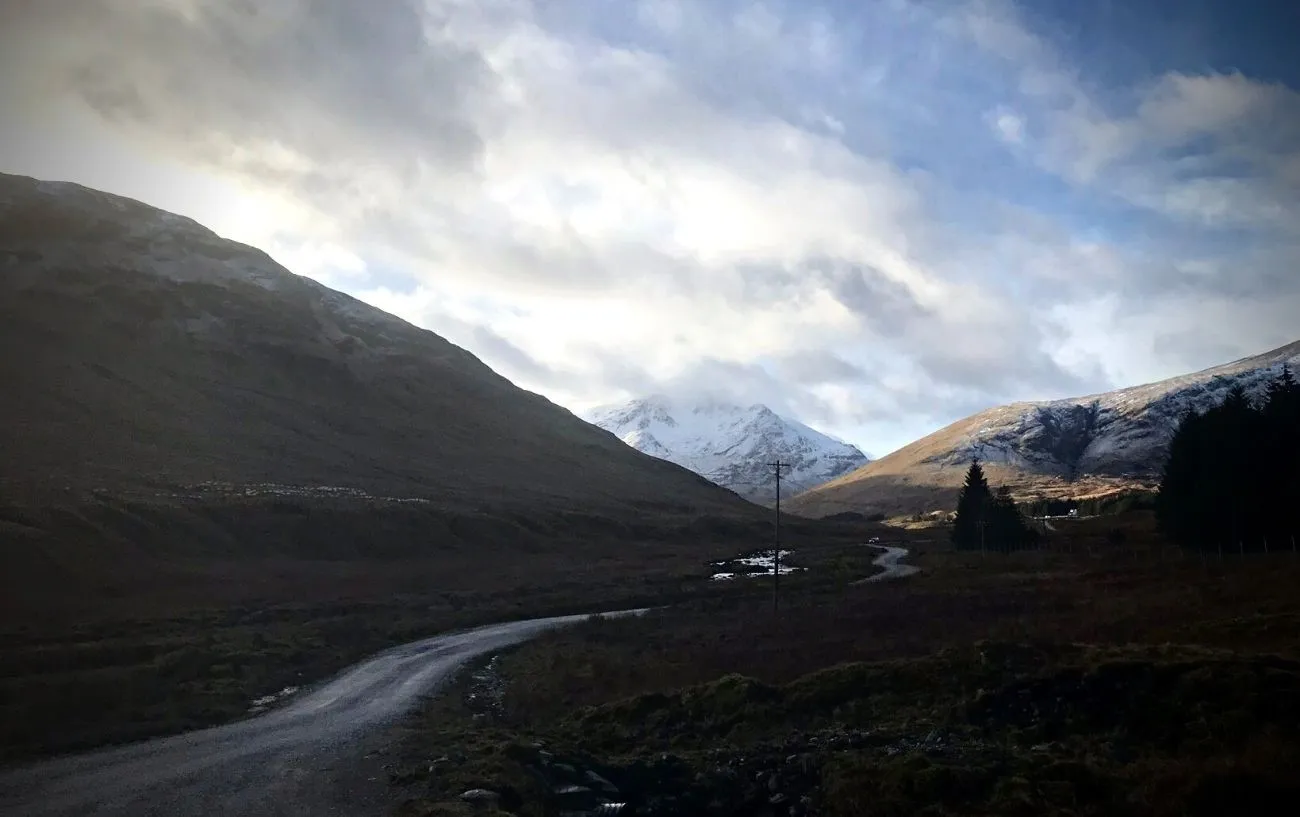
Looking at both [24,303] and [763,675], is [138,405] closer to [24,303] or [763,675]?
[24,303]

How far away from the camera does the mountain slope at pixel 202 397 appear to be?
104250mm

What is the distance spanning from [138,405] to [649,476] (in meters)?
114

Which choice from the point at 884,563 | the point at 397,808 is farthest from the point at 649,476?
the point at 397,808

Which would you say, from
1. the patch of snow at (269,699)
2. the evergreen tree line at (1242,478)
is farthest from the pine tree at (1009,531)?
the patch of snow at (269,699)

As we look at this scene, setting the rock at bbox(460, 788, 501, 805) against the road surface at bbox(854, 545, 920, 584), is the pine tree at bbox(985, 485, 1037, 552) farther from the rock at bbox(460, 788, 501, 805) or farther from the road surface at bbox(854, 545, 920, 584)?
the rock at bbox(460, 788, 501, 805)

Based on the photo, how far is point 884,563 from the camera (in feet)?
319

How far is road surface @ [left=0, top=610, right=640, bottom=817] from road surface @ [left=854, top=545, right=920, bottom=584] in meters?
56.0

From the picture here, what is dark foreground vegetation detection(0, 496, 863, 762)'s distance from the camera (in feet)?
90.2

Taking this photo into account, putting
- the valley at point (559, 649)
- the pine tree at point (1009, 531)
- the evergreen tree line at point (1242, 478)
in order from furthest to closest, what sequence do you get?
the pine tree at point (1009, 531)
the evergreen tree line at point (1242, 478)
the valley at point (559, 649)

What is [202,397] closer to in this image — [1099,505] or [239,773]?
[239,773]

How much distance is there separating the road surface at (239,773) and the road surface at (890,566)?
56033mm

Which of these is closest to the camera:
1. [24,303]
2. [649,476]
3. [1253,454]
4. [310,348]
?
[1253,454]

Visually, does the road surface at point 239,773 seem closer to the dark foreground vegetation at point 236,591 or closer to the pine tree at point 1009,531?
the dark foreground vegetation at point 236,591

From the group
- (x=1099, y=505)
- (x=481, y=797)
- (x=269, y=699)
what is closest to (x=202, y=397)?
(x=269, y=699)
